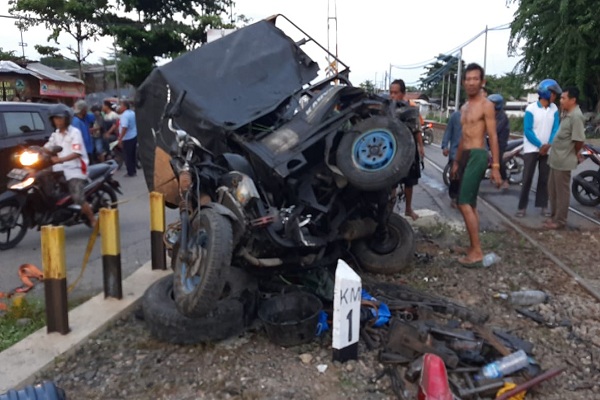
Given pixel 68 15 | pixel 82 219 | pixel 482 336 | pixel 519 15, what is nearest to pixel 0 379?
pixel 482 336

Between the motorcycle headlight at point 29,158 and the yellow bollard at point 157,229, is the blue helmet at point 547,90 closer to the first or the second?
the yellow bollard at point 157,229

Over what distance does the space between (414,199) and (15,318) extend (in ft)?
23.4

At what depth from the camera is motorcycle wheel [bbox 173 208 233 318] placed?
366 cm

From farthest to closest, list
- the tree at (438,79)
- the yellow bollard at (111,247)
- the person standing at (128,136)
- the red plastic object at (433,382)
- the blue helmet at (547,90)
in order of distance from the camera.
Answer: the tree at (438,79) < the person standing at (128,136) < the blue helmet at (547,90) < the yellow bollard at (111,247) < the red plastic object at (433,382)

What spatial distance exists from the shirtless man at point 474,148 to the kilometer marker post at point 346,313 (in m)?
2.52

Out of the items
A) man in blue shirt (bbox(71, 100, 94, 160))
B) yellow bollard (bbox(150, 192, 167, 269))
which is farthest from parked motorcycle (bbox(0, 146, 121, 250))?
man in blue shirt (bbox(71, 100, 94, 160))

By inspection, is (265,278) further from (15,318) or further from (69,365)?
(15,318)

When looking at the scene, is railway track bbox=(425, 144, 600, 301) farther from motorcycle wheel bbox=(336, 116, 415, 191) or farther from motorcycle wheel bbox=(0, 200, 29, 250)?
motorcycle wheel bbox=(0, 200, 29, 250)

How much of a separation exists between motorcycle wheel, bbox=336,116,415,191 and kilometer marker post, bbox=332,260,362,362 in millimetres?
929

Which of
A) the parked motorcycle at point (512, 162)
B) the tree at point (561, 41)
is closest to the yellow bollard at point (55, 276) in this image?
the parked motorcycle at point (512, 162)

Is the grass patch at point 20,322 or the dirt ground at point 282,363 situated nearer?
the dirt ground at point 282,363

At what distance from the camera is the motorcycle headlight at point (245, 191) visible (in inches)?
167

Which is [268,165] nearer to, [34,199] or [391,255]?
[391,255]

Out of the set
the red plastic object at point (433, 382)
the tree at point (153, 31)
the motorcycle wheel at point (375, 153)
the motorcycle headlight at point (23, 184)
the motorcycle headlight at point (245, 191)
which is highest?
the tree at point (153, 31)
